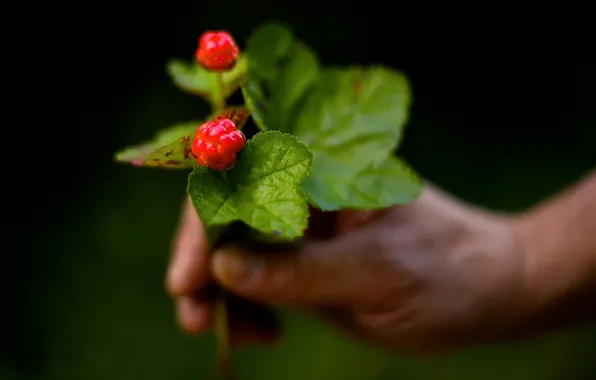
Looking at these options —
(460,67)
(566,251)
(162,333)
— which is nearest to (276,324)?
(566,251)

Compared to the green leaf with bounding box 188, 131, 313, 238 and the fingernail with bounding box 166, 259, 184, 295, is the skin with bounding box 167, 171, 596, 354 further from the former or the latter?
the green leaf with bounding box 188, 131, 313, 238

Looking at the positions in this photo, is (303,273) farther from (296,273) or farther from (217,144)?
(217,144)

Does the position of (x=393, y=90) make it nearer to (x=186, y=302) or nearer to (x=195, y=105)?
Answer: (x=186, y=302)

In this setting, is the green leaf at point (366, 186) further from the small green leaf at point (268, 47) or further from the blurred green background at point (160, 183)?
the blurred green background at point (160, 183)

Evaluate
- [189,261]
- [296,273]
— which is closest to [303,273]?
[296,273]

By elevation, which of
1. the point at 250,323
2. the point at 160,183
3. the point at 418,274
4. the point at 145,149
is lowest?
the point at 160,183

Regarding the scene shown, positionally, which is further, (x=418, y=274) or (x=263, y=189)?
(x=418, y=274)

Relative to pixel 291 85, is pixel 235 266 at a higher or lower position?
lower
